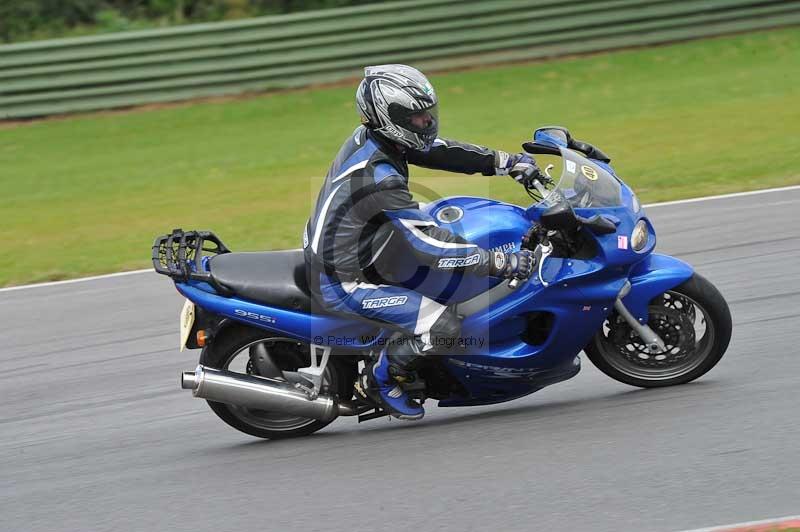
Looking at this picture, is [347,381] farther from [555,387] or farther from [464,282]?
[555,387]

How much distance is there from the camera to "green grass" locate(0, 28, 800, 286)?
1100 centimetres

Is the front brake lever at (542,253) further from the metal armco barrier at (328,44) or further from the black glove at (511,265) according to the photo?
the metal armco barrier at (328,44)

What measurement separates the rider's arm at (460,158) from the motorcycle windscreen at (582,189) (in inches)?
19.2

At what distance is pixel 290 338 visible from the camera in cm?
570

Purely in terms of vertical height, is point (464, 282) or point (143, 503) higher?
point (464, 282)

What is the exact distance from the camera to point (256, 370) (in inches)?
231

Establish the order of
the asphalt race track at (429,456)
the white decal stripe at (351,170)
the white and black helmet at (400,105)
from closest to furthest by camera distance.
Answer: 1. the asphalt race track at (429,456)
2. the white and black helmet at (400,105)
3. the white decal stripe at (351,170)

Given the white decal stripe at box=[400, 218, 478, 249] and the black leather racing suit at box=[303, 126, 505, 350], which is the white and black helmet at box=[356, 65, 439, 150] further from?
the white decal stripe at box=[400, 218, 478, 249]

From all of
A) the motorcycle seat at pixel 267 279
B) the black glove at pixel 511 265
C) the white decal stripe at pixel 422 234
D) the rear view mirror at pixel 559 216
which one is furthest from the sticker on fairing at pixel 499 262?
the motorcycle seat at pixel 267 279

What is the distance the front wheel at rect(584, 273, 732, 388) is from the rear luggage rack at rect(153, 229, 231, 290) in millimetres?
2089

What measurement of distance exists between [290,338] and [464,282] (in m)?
0.95

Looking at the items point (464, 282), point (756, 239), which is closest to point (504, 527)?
point (464, 282)

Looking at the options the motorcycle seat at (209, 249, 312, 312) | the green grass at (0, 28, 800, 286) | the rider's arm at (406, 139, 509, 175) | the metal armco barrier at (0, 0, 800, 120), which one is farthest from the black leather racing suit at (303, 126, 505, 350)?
the metal armco barrier at (0, 0, 800, 120)

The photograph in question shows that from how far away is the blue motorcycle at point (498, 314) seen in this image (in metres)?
5.49
